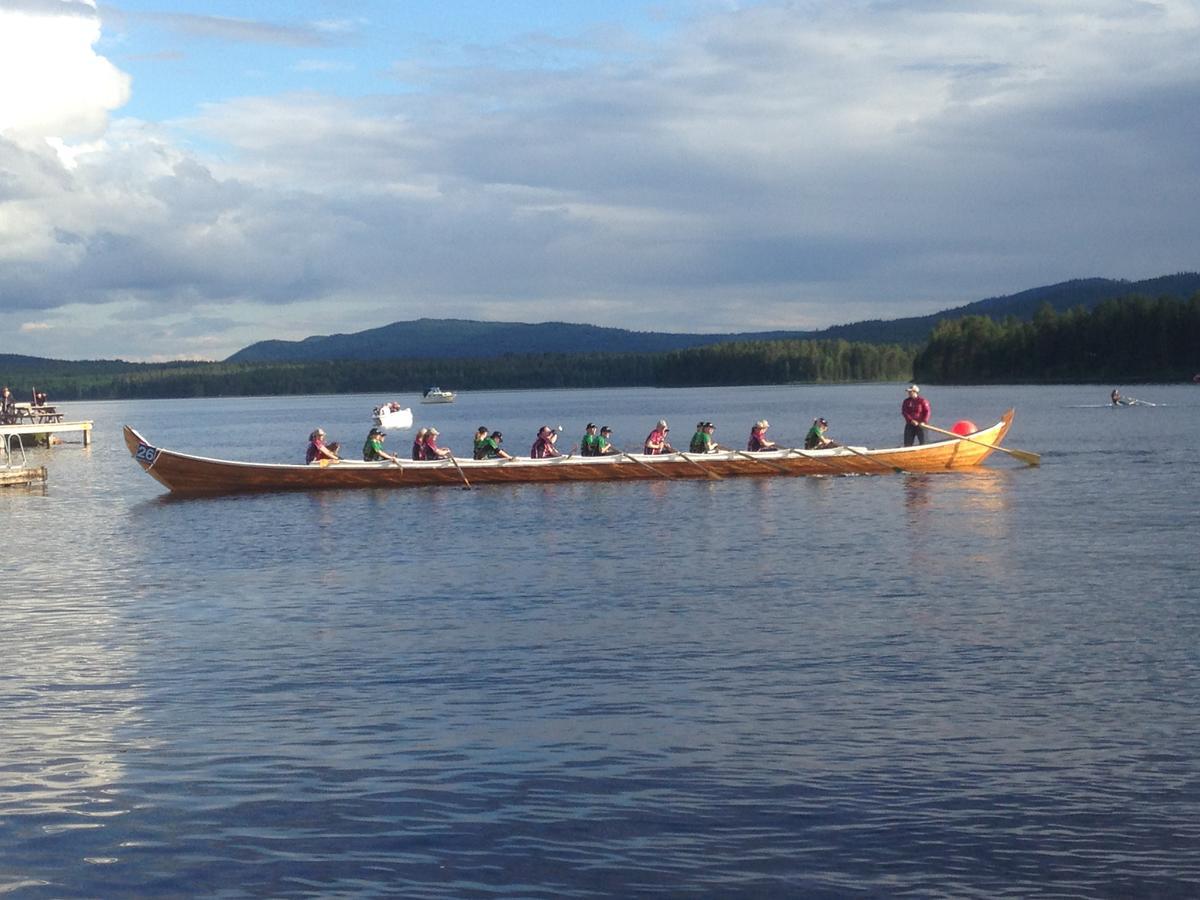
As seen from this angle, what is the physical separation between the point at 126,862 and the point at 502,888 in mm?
2765

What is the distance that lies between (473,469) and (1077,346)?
4621 inches

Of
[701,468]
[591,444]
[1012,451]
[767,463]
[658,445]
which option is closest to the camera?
[701,468]

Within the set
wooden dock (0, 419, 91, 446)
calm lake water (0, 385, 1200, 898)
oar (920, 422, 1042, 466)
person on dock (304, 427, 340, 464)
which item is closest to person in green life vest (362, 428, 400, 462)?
person on dock (304, 427, 340, 464)

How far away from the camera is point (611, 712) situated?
14.5 metres

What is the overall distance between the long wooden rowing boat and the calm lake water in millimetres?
9441

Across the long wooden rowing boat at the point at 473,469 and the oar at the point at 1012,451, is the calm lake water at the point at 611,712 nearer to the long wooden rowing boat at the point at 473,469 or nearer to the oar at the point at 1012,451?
the long wooden rowing boat at the point at 473,469

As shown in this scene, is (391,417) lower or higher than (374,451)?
lower

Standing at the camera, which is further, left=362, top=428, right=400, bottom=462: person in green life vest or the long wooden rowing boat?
left=362, top=428, right=400, bottom=462: person in green life vest

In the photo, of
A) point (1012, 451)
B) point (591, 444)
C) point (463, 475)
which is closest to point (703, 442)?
point (591, 444)

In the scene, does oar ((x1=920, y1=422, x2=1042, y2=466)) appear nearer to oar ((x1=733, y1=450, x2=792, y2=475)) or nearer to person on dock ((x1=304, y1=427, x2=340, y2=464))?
oar ((x1=733, y1=450, x2=792, y2=475))

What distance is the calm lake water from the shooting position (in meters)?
10.4

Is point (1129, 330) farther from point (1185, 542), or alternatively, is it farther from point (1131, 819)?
point (1131, 819)

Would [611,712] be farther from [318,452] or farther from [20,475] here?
[20,475]

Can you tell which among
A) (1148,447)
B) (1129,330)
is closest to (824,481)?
(1148,447)
